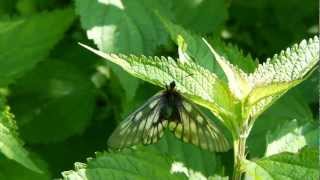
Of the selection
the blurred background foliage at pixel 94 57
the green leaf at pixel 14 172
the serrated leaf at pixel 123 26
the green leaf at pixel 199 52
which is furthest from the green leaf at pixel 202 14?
the green leaf at pixel 14 172

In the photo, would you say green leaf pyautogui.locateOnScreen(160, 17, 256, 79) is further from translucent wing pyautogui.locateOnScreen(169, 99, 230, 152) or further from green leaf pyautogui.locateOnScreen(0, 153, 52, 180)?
green leaf pyautogui.locateOnScreen(0, 153, 52, 180)

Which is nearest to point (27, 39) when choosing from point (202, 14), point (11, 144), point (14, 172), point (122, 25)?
point (122, 25)

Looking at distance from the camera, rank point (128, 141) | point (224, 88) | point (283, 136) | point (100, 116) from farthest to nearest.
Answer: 1. point (100, 116)
2. point (283, 136)
3. point (128, 141)
4. point (224, 88)

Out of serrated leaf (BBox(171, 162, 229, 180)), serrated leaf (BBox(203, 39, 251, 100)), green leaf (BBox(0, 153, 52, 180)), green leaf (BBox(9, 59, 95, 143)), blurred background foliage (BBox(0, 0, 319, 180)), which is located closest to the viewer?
serrated leaf (BBox(203, 39, 251, 100))

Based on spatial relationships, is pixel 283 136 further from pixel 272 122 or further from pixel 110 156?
pixel 110 156

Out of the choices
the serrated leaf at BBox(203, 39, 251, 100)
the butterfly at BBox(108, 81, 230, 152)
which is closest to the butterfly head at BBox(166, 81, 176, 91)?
the butterfly at BBox(108, 81, 230, 152)

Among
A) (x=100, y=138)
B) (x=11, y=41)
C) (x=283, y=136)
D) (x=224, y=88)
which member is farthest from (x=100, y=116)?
(x=224, y=88)

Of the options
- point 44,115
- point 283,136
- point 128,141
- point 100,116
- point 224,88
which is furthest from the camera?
point 100,116
